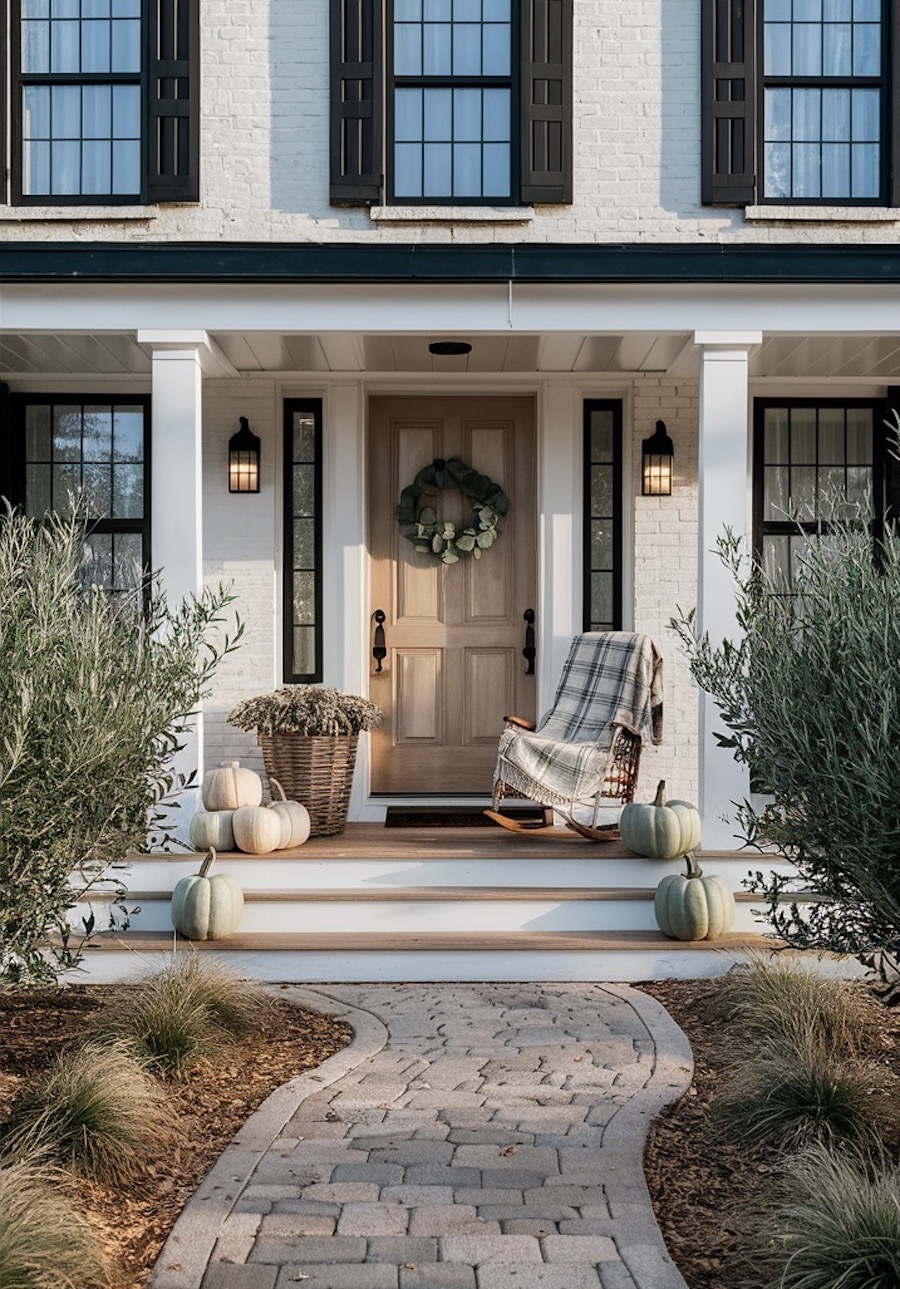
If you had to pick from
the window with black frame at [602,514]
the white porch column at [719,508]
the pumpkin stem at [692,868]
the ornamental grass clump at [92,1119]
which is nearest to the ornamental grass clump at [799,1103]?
the ornamental grass clump at [92,1119]

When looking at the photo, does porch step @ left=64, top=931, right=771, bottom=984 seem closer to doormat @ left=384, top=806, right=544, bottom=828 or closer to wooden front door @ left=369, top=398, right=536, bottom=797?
doormat @ left=384, top=806, right=544, bottom=828

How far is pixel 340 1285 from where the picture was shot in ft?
9.55

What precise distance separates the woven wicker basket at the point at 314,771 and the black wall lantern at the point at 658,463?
235cm

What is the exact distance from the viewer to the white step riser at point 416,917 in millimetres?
6004

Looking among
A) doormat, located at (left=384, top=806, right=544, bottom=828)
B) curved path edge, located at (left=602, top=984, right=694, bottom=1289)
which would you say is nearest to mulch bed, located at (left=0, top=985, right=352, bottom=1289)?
curved path edge, located at (left=602, top=984, right=694, bottom=1289)

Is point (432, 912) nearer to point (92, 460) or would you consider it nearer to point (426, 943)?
point (426, 943)

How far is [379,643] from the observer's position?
8.09 metres

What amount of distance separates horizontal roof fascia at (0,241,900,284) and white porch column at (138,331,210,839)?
36cm

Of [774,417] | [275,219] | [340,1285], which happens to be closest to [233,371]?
[275,219]

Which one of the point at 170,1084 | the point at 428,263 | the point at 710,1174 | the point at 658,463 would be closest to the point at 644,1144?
the point at 710,1174

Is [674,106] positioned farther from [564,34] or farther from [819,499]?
[819,499]

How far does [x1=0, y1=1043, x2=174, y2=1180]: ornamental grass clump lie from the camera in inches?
137

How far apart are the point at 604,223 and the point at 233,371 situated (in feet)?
7.31

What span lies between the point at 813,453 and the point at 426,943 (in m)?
4.09
